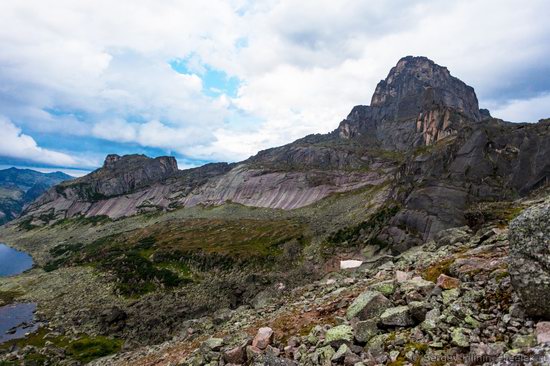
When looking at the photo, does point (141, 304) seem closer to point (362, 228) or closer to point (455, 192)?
point (362, 228)

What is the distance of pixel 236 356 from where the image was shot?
16.8 meters

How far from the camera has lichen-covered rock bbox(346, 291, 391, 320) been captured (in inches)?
626

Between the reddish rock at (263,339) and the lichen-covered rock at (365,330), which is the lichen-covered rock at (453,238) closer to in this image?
the lichen-covered rock at (365,330)

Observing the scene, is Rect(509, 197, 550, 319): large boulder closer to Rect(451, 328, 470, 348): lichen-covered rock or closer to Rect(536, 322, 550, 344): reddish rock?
Rect(536, 322, 550, 344): reddish rock

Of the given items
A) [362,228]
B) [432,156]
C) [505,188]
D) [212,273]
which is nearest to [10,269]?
[212,273]

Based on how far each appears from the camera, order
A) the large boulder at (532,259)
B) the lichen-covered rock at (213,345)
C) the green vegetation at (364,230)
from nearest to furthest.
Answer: the large boulder at (532,259) → the lichen-covered rock at (213,345) → the green vegetation at (364,230)

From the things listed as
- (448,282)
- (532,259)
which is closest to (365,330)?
(448,282)

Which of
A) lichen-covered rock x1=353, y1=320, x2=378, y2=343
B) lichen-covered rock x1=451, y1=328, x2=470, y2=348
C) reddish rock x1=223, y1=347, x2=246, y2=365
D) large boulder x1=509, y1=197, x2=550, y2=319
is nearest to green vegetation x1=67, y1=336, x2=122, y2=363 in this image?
reddish rock x1=223, y1=347, x2=246, y2=365

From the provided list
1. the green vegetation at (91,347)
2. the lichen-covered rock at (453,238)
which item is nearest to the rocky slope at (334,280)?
the lichen-covered rock at (453,238)

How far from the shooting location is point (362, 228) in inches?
4545

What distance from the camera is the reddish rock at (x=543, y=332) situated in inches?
386

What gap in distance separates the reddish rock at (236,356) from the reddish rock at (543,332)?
11853mm

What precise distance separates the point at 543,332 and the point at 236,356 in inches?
487

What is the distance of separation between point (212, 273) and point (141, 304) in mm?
29573
